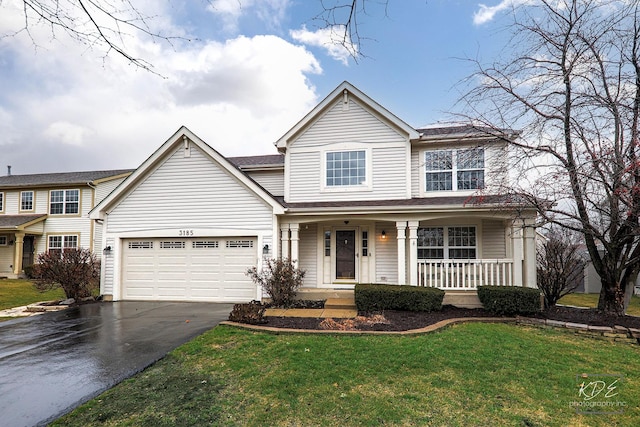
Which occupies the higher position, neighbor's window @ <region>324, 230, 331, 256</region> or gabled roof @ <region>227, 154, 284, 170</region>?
gabled roof @ <region>227, 154, 284, 170</region>

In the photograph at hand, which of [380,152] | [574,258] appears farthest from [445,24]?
[574,258]

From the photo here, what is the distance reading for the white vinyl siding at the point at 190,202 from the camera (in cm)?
1078

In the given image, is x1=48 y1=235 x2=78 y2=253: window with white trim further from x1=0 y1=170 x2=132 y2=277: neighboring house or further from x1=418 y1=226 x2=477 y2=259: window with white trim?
x1=418 y1=226 x2=477 y2=259: window with white trim

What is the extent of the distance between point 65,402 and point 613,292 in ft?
36.2

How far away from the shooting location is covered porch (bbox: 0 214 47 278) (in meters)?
18.8

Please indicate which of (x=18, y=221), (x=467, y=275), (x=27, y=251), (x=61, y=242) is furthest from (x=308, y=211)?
(x=27, y=251)

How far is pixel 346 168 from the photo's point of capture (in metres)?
11.4

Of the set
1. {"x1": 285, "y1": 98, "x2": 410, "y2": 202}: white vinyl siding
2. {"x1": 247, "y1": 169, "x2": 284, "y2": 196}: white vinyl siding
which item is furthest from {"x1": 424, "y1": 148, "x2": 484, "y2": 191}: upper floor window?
{"x1": 247, "y1": 169, "x2": 284, "y2": 196}: white vinyl siding

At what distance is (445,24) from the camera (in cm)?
465

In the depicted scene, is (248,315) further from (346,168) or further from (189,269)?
(346,168)

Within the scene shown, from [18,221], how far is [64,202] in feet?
8.18

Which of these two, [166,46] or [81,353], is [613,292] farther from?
[81,353]

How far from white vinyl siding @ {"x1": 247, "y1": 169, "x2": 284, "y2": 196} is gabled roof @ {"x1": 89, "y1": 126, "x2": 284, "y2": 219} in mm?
2427

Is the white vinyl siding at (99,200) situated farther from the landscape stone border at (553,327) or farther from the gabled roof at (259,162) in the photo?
the landscape stone border at (553,327)
